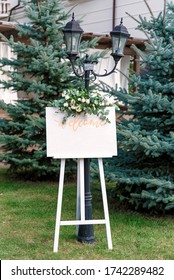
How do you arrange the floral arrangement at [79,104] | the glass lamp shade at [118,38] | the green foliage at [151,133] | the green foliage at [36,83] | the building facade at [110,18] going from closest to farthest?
the floral arrangement at [79,104] < the glass lamp shade at [118,38] < the green foliage at [151,133] < the green foliage at [36,83] < the building facade at [110,18]

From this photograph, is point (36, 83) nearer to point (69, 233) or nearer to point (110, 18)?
point (69, 233)

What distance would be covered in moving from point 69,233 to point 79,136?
1321 millimetres

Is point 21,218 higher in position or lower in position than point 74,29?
lower

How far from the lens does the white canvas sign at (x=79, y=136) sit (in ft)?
14.5

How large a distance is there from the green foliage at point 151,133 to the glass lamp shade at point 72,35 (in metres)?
1.14

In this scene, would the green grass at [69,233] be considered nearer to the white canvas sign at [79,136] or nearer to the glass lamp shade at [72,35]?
the white canvas sign at [79,136]

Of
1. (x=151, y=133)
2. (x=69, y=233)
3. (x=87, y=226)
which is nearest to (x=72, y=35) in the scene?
(x=151, y=133)

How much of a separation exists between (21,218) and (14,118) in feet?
8.65

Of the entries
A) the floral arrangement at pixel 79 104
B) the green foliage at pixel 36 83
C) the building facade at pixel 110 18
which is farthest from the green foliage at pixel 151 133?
the building facade at pixel 110 18

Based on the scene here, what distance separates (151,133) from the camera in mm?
5422

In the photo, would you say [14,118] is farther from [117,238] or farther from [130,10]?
[130,10]

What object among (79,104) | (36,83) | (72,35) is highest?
(72,35)

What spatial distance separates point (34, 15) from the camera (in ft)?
24.7
